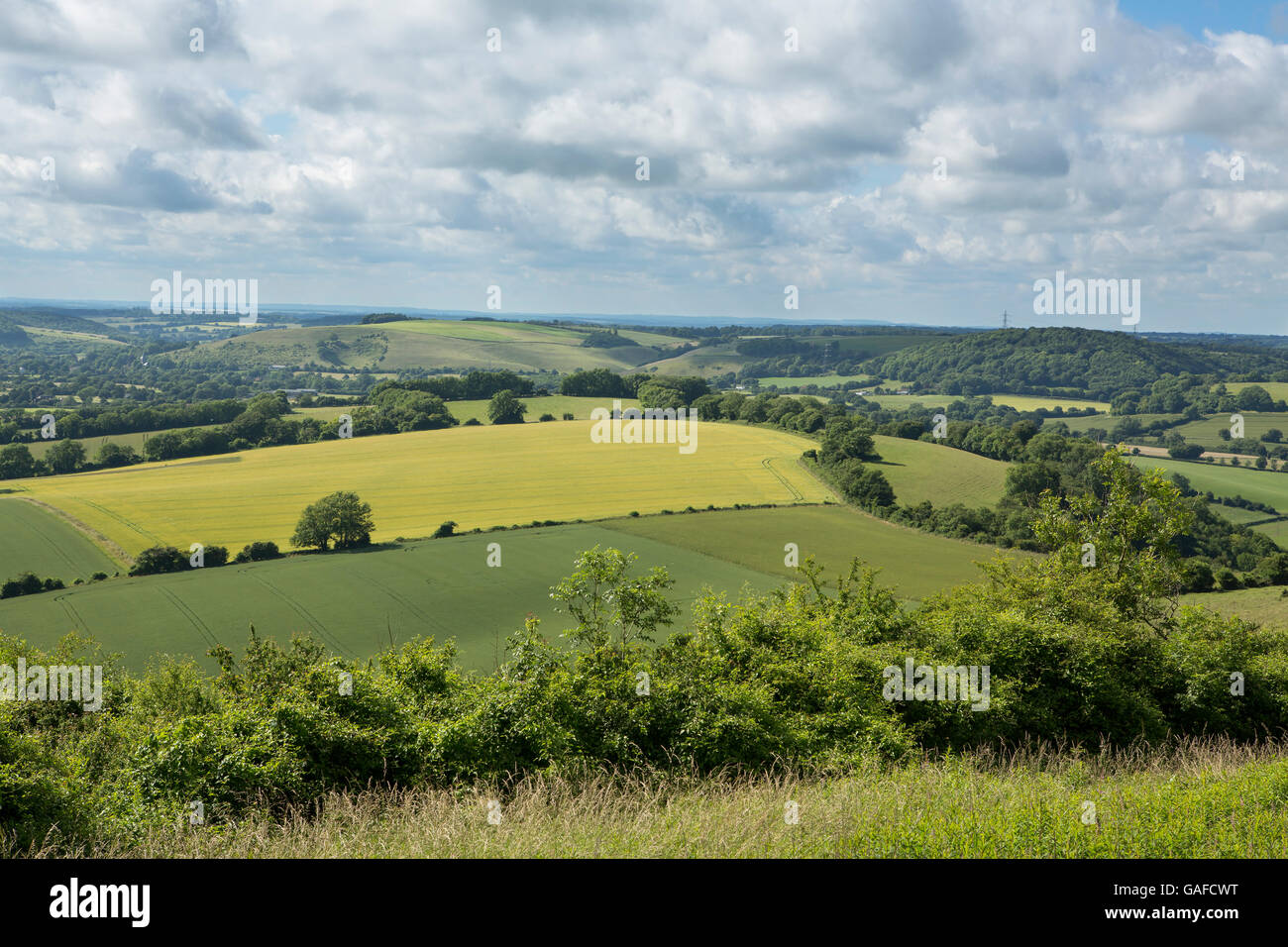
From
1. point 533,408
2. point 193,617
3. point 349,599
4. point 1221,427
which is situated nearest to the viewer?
point 193,617

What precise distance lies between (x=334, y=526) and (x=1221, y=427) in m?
167

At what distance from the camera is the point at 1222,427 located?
516 ft

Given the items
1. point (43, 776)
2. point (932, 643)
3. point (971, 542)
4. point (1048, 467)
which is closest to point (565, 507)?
point (971, 542)

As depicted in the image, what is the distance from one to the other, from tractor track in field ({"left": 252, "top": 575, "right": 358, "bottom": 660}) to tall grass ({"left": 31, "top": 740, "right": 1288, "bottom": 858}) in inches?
1329

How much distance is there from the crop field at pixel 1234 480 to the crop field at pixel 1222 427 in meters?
20.0

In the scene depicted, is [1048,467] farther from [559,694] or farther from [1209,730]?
[559,694]

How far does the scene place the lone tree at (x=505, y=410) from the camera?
135 metres

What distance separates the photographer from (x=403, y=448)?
10875 cm

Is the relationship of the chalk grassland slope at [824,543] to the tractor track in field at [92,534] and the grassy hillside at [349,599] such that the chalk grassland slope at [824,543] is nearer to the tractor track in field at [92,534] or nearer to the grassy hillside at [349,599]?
the grassy hillside at [349,599]

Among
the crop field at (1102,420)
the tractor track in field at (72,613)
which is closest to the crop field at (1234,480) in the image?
the crop field at (1102,420)
